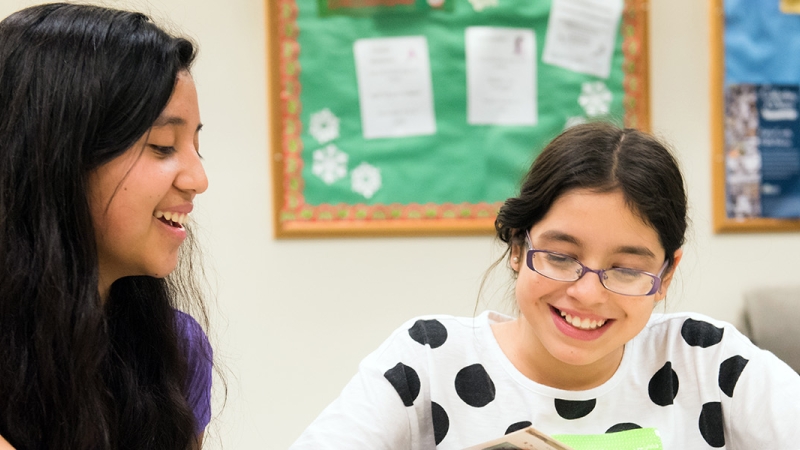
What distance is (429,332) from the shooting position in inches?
51.1

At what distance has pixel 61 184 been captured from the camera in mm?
955

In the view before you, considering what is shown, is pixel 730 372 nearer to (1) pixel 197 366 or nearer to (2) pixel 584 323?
(2) pixel 584 323

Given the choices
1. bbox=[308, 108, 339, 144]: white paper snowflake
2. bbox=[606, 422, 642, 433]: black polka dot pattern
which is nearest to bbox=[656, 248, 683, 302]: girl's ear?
bbox=[606, 422, 642, 433]: black polka dot pattern

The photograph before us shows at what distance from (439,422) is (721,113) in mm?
1551

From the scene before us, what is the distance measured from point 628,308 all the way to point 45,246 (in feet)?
2.81

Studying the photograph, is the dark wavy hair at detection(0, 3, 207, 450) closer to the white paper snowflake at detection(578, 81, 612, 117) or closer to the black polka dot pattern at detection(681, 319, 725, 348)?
the black polka dot pattern at detection(681, 319, 725, 348)

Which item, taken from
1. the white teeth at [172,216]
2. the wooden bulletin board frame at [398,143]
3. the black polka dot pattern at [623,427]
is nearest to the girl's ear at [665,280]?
the black polka dot pattern at [623,427]

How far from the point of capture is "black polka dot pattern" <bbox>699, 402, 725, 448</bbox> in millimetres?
1244

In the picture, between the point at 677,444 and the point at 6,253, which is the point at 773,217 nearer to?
the point at 677,444

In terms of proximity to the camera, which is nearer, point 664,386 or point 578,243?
point 578,243

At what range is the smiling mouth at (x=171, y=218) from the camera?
3.49ft

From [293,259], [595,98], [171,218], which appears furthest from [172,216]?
[595,98]

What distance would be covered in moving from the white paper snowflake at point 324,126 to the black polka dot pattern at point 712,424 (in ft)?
4.31

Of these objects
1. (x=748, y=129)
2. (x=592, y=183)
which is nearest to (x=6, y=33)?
(x=592, y=183)
